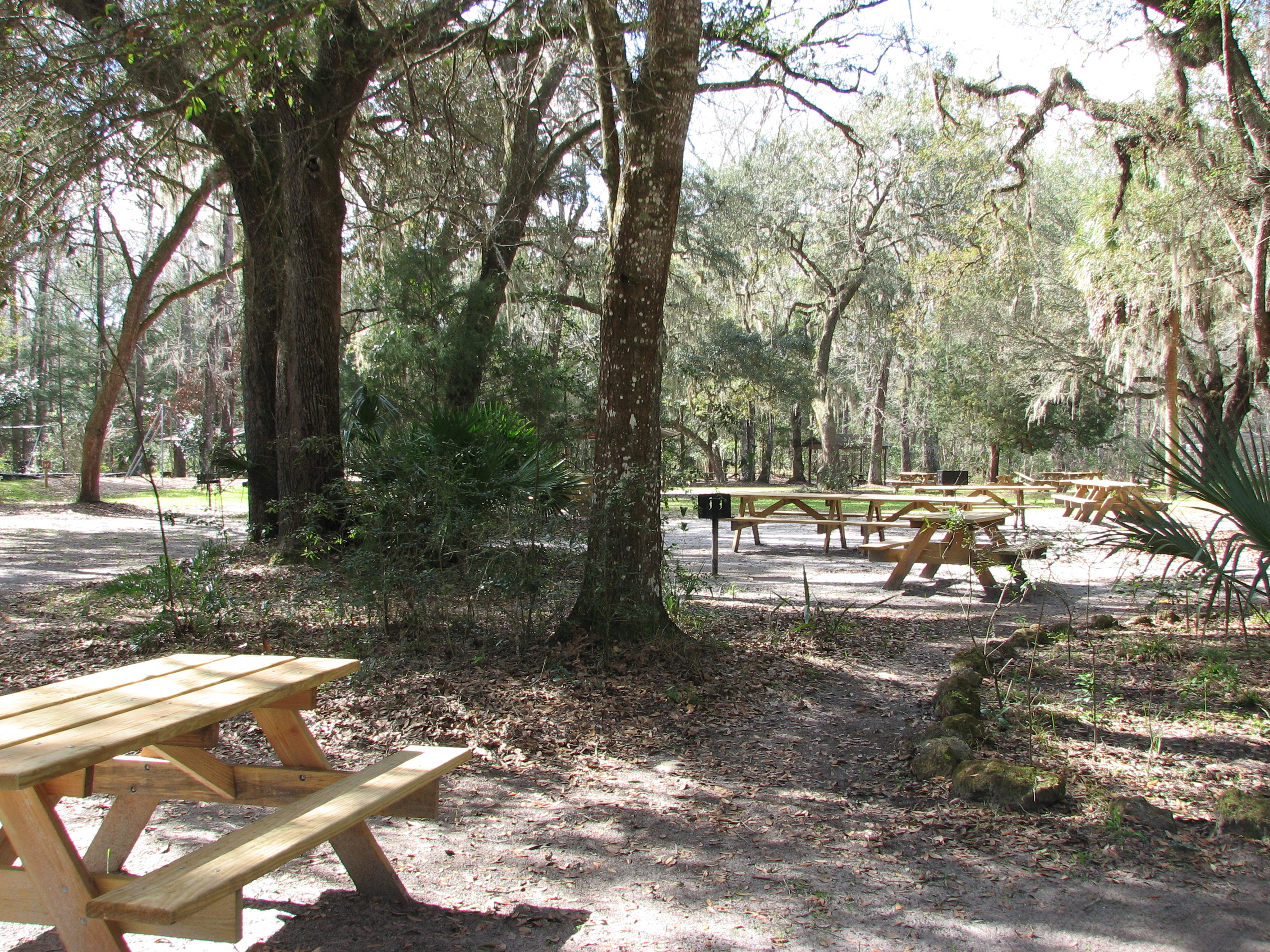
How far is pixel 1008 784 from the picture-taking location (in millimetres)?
3398

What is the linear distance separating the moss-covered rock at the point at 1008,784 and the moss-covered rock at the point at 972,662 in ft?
4.81

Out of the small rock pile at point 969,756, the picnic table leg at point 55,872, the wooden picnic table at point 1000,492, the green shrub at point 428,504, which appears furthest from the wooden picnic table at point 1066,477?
the picnic table leg at point 55,872

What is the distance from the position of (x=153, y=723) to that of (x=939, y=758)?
9.73 ft

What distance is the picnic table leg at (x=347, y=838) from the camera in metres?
2.64

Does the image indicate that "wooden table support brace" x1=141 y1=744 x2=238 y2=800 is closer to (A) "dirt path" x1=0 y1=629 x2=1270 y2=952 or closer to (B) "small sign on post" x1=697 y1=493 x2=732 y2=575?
(A) "dirt path" x1=0 y1=629 x2=1270 y2=952

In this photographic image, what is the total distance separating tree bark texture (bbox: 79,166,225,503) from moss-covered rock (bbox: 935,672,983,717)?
45.0ft

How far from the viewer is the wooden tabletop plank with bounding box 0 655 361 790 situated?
1.83 meters

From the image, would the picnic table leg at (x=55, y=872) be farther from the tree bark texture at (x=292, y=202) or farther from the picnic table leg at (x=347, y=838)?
the tree bark texture at (x=292, y=202)

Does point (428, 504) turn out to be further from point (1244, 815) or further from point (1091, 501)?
point (1091, 501)

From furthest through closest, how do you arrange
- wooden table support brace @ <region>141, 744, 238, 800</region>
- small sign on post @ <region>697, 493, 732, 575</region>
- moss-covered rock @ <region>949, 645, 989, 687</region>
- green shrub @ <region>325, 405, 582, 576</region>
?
small sign on post @ <region>697, 493, 732, 575</region>, green shrub @ <region>325, 405, 582, 576</region>, moss-covered rock @ <region>949, 645, 989, 687</region>, wooden table support brace @ <region>141, 744, 238, 800</region>

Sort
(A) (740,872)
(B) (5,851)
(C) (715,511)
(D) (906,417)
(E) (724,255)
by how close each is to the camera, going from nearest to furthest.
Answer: (B) (5,851) < (A) (740,872) < (C) (715,511) < (E) (724,255) < (D) (906,417)

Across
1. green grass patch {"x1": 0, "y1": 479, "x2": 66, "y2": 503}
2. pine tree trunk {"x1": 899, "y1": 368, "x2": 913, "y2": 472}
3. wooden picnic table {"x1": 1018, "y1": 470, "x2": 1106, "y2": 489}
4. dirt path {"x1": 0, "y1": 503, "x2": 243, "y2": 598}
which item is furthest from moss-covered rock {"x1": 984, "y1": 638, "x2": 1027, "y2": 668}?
pine tree trunk {"x1": 899, "y1": 368, "x2": 913, "y2": 472}

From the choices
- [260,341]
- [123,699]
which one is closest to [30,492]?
[260,341]

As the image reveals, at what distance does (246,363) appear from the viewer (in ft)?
35.3
